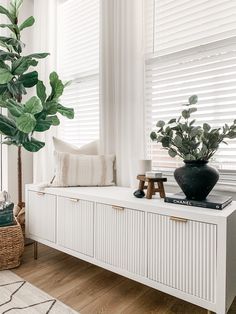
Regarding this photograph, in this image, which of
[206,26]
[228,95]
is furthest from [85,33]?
[228,95]

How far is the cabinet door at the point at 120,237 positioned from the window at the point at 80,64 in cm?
103

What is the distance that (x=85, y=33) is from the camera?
2.53 meters

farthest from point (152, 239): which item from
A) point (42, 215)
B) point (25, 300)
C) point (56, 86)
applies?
point (56, 86)

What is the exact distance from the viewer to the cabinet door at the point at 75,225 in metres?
1.71

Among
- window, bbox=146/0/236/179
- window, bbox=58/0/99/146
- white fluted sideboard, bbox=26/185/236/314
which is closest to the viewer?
white fluted sideboard, bbox=26/185/236/314

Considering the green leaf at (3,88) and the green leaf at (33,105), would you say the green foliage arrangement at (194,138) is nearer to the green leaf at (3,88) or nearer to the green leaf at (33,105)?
the green leaf at (33,105)

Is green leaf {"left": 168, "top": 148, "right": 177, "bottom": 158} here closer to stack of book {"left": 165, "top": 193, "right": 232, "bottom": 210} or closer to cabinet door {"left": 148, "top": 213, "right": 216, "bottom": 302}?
stack of book {"left": 165, "top": 193, "right": 232, "bottom": 210}

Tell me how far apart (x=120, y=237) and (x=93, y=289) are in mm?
415

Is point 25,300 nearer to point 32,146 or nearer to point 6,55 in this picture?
point 32,146

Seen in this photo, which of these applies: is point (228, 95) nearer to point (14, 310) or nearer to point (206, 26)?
point (206, 26)

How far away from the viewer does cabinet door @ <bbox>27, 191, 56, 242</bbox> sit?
1.96m

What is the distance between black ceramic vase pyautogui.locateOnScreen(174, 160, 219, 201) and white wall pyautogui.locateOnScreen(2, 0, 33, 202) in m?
1.99

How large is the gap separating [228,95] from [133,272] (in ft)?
4.11

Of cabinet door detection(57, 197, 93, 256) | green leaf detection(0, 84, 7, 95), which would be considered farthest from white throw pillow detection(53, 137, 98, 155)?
green leaf detection(0, 84, 7, 95)
